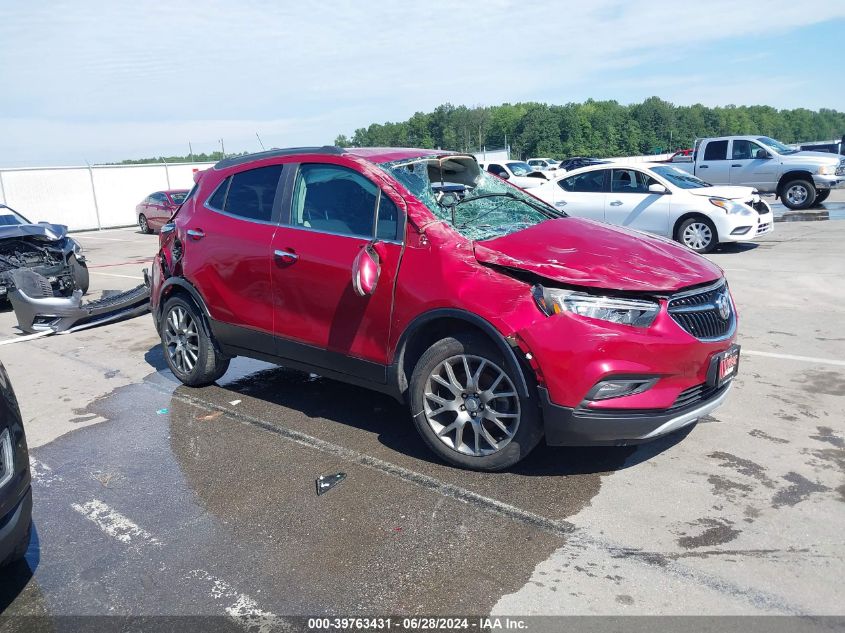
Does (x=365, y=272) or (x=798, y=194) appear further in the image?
(x=798, y=194)

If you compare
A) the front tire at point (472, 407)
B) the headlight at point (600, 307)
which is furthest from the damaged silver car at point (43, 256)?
the headlight at point (600, 307)

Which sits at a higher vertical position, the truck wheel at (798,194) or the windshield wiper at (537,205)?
the windshield wiper at (537,205)

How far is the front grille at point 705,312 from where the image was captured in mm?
3699

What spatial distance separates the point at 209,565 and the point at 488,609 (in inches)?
51.8

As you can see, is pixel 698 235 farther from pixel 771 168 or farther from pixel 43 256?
pixel 43 256

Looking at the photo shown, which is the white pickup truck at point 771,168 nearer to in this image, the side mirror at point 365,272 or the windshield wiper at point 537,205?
the windshield wiper at point 537,205

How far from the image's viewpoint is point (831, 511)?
3469 millimetres

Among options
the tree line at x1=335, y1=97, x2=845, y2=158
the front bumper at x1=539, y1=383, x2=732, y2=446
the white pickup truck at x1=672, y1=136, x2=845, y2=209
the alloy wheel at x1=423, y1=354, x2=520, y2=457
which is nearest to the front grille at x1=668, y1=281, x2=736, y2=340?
the front bumper at x1=539, y1=383, x2=732, y2=446

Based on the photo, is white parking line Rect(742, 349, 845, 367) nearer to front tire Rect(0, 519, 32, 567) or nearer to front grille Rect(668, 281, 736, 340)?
front grille Rect(668, 281, 736, 340)

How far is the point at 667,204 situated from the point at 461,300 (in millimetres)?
9569

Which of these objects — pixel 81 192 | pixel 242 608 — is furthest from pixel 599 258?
pixel 81 192

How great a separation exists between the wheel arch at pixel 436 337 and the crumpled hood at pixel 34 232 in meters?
7.46

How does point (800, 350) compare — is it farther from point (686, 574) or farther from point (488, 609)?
point (488, 609)

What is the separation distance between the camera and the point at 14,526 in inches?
110
